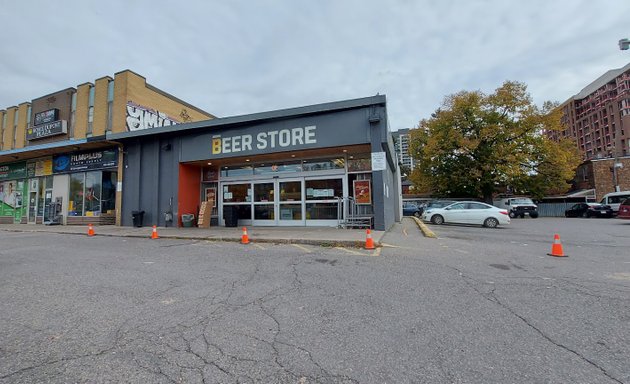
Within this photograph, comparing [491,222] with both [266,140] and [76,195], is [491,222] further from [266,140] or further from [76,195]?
[76,195]

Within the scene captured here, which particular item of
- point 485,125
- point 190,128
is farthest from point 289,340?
point 485,125

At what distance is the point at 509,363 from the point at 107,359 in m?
3.70

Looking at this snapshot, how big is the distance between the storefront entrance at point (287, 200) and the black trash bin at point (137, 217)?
4.19 m

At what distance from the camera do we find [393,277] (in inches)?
223

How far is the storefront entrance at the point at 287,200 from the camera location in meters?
14.3

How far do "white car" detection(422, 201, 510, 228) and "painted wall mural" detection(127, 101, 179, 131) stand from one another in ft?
66.2

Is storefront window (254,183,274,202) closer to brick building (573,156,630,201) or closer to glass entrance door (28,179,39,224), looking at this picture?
glass entrance door (28,179,39,224)

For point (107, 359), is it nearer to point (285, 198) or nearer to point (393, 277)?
point (393, 277)

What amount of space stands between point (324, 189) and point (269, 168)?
10.6ft

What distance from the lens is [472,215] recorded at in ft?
57.0

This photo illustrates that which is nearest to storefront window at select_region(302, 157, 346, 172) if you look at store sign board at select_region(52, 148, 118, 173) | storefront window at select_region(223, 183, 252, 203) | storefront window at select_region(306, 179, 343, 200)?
storefront window at select_region(306, 179, 343, 200)

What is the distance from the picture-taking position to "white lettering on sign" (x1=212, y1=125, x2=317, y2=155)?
1307cm

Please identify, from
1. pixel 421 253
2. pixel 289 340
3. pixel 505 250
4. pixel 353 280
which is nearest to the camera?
pixel 289 340

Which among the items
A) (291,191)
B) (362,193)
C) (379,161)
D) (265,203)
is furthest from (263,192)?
(379,161)
